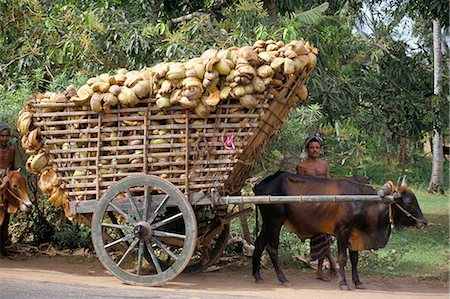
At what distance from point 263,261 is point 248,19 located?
326cm

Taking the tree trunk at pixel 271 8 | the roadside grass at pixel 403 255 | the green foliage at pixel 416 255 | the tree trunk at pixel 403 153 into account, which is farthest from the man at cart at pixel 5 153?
the tree trunk at pixel 403 153

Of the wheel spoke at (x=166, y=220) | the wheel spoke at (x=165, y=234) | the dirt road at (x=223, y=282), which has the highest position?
the wheel spoke at (x=166, y=220)

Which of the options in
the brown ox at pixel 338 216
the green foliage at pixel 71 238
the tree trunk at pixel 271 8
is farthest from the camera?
the tree trunk at pixel 271 8

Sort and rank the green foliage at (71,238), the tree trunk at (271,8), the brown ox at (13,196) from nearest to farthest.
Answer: the brown ox at (13,196), the green foliage at (71,238), the tree trunk at (271,8)

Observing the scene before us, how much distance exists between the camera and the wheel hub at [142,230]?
7703 millimetres

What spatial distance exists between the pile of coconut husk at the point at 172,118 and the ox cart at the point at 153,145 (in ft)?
0.04

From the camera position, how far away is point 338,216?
319 inches

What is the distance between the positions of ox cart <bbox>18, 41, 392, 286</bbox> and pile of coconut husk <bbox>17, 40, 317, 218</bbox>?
1 centimetres

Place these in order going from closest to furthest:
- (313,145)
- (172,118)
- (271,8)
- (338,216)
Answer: (172,118), (338,216), (313,145), (271,8)

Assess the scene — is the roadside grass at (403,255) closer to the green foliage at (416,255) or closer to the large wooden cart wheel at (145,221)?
the green foliage at (416,255)

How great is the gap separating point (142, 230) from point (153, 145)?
0.89 metres

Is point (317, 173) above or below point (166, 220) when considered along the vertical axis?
above

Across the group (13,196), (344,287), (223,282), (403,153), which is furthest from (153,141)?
(403,153)

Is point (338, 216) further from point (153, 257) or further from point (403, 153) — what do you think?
point (403, 153)
